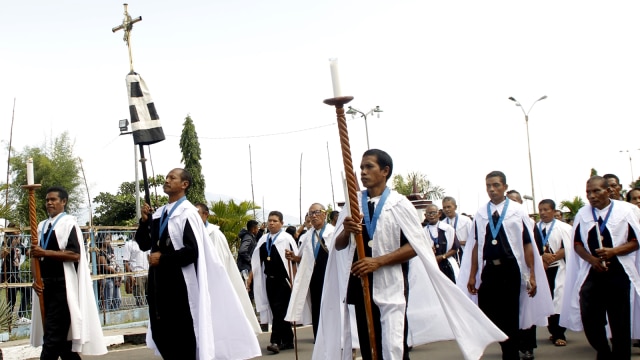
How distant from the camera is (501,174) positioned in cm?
894

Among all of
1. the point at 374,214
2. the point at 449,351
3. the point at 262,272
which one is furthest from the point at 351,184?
the point at 262,272

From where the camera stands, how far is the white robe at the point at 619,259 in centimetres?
805

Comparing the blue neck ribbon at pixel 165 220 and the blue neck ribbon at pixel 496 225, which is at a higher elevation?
the blue neck ribbon at pixel 165 220

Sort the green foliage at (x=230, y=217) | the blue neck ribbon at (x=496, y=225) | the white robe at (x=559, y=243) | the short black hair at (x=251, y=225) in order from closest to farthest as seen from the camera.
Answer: the blue neck ribbon at (x=496, y=225) → the white robe at (x=559, y=243) → the short black hair at (x=251, y=225) → the green foliage at (x=230, y=217)

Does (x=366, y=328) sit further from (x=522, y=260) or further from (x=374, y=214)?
(x=522, y=260)

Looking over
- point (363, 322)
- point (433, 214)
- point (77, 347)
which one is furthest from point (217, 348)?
point (433, 214)

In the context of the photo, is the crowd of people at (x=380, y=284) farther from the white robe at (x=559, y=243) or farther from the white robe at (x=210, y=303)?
the white robe at (x=559, y=243)

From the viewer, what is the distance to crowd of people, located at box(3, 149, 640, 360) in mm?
5777

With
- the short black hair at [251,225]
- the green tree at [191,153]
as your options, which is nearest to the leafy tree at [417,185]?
the green tree at [191,153]

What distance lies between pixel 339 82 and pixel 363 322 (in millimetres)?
1754

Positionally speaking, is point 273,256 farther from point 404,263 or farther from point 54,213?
point 404,263

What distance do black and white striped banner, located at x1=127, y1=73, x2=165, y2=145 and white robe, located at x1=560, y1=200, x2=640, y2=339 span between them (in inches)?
178

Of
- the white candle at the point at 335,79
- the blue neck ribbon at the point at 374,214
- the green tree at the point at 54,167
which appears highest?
the green tree at the point at 54,167

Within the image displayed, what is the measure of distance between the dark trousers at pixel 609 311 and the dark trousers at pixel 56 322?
5424 millimetres
